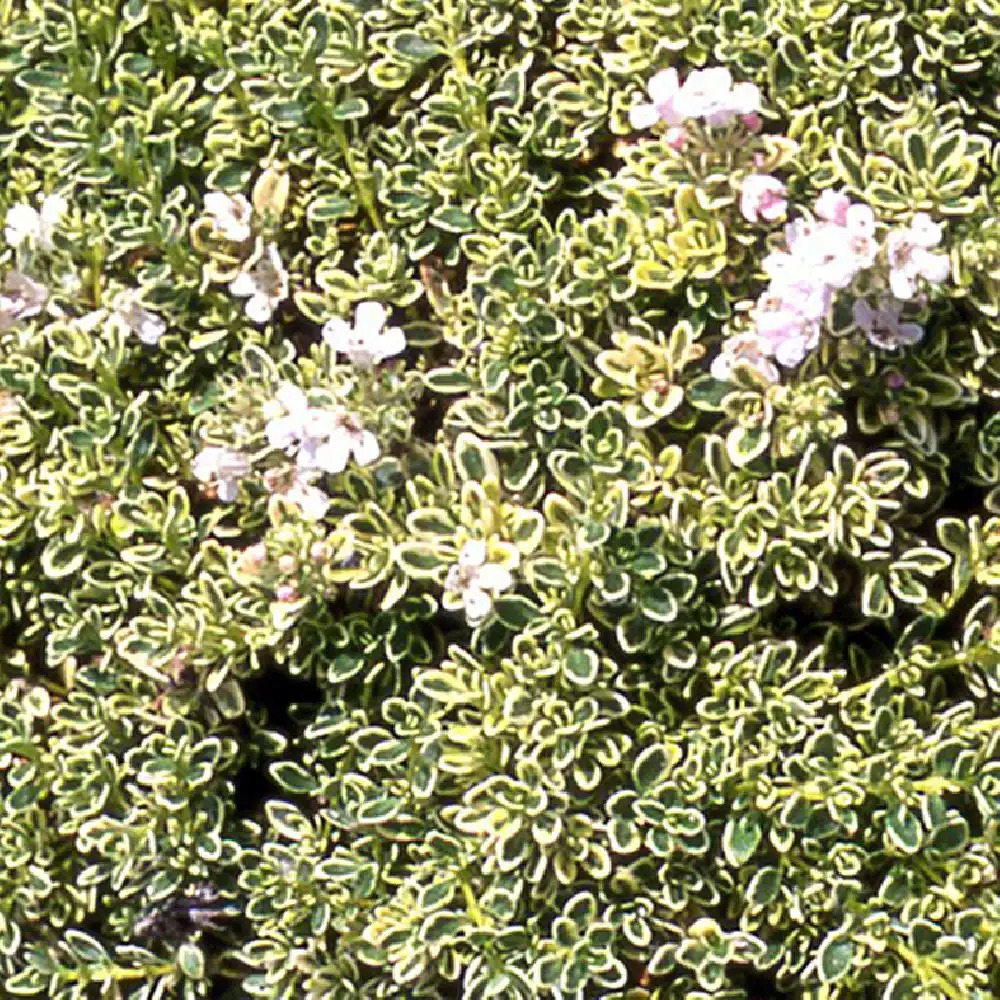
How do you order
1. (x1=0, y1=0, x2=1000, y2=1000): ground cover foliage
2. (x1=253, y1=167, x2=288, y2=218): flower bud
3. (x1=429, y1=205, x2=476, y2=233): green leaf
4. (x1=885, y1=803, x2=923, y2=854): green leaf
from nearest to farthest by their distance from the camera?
(x1=885, y1=803, x2=923, y2=854): green leaf
(x1=0, y1=0, x2=1000, y2=1000): ground cover foliage
(x1=429, y1=205, x2=476, y2=233): green leaf
(x1=253, y1=167, x2=288, y2=218): flower bud

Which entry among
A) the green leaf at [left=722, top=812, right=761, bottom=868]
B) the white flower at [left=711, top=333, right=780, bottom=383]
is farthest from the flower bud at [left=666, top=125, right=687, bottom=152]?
the green leaf at [left=722, top=812, right=761, bottom=868]

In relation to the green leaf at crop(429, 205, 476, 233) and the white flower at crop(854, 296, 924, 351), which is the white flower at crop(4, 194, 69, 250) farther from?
the white flower at crop(854, 296, 924, 351)

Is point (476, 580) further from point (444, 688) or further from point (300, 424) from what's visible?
point (300, 424)

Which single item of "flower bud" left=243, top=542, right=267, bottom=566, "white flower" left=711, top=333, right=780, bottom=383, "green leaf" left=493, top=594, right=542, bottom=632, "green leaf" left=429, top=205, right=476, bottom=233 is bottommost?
"flower bud" left=243, top=542, right=267, bottom=566

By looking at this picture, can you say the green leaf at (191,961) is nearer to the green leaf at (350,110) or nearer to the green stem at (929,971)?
the green stem at (929,971)

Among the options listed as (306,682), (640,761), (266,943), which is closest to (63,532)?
(306,682)

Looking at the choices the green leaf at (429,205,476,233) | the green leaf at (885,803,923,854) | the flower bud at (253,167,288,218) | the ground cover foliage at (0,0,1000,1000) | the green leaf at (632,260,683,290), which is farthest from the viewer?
the flower bud at (253,167,288,218)

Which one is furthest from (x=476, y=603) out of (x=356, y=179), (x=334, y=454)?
(x=356, y=179)
